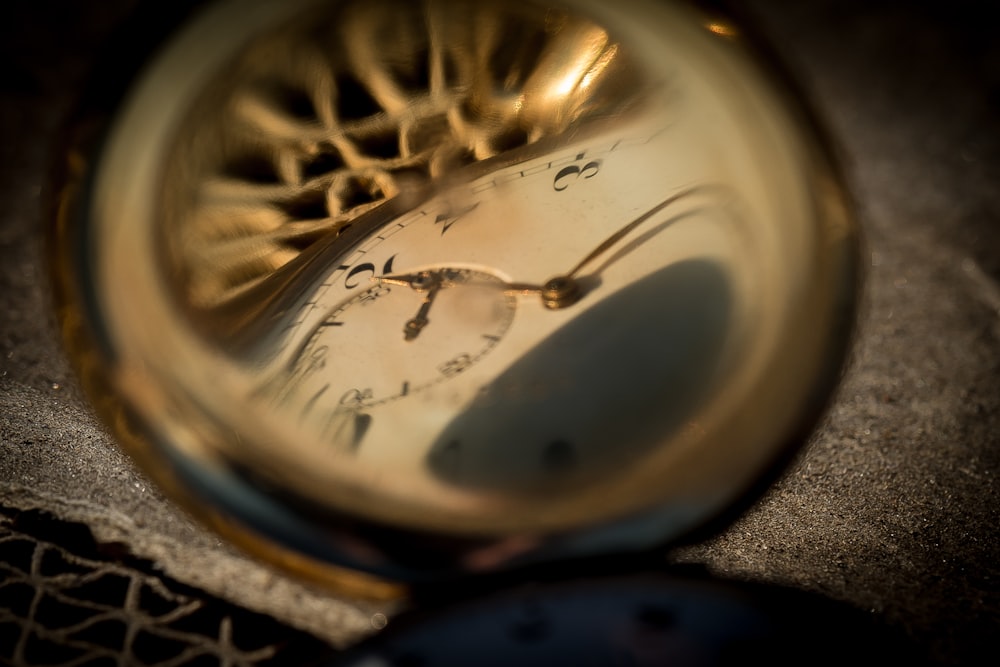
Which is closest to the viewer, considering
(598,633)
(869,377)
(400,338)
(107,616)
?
(598,633)

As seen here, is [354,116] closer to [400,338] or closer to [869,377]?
[400,338]

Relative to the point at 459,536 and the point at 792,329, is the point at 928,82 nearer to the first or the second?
the point at 792,329

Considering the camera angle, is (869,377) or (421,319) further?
(869,377)

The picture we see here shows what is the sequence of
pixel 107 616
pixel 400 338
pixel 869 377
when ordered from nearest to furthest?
pixel 400 338, pixel 107 616, pixel 869 377

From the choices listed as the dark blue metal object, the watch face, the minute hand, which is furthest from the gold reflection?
the dark blue metal object

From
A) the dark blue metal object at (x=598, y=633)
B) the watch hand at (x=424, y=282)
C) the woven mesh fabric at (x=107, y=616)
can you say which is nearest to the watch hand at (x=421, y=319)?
the watch hand at (x=424, y=282)

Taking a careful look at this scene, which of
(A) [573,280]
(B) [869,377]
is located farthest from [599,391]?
(B) [869,377]

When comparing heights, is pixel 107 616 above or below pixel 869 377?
above
